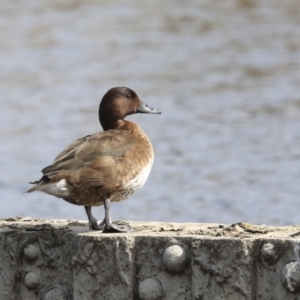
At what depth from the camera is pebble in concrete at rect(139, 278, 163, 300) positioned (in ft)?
20.4

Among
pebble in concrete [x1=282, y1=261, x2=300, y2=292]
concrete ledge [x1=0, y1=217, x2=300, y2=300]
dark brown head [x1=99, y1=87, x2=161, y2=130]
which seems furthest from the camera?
dark brown head [x1=99, y1=87, x2=161, y2=130]

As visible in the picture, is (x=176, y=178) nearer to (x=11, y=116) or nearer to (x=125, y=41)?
(x=11, y=116)

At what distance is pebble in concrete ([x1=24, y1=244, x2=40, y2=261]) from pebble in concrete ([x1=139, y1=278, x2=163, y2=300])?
781 millimetres

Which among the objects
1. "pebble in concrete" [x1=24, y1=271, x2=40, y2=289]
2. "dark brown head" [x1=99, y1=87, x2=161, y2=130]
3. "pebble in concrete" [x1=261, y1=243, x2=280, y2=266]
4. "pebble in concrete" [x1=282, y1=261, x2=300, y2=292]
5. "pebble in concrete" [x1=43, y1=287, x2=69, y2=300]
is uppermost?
"dark brown head" [x1=99, y1=87, x2=161, y2=130]

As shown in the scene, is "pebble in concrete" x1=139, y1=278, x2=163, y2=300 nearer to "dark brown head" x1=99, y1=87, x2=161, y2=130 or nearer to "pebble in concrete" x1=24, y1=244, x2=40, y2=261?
"pebble in concrete" x1=24, y1=244, x2=40, y2=261

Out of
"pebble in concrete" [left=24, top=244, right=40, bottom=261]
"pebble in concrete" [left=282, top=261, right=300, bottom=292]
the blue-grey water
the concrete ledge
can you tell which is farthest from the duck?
the blue-grey water

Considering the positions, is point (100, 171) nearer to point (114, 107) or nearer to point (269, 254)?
point (114, 107)

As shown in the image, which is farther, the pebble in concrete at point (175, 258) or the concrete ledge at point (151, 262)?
the pebble in concrete at point (175, 258)

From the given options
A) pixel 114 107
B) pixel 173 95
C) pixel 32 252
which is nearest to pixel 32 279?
pixel 32 252

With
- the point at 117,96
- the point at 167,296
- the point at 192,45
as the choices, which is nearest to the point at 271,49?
the point at 192,45

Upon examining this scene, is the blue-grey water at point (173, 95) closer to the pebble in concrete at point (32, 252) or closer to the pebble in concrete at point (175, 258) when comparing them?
the pebble in concrete at point (32, 252)

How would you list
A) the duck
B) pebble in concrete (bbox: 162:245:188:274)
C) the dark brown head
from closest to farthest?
1. pebble in concrete (bbox: 162:245:188:274)
2. the duck
3. the dark brown head

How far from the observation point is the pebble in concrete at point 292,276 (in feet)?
19.1

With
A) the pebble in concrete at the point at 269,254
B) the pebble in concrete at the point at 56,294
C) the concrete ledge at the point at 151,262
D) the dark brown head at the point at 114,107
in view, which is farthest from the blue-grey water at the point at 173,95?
the pebble in concrete at the point at 269,254
